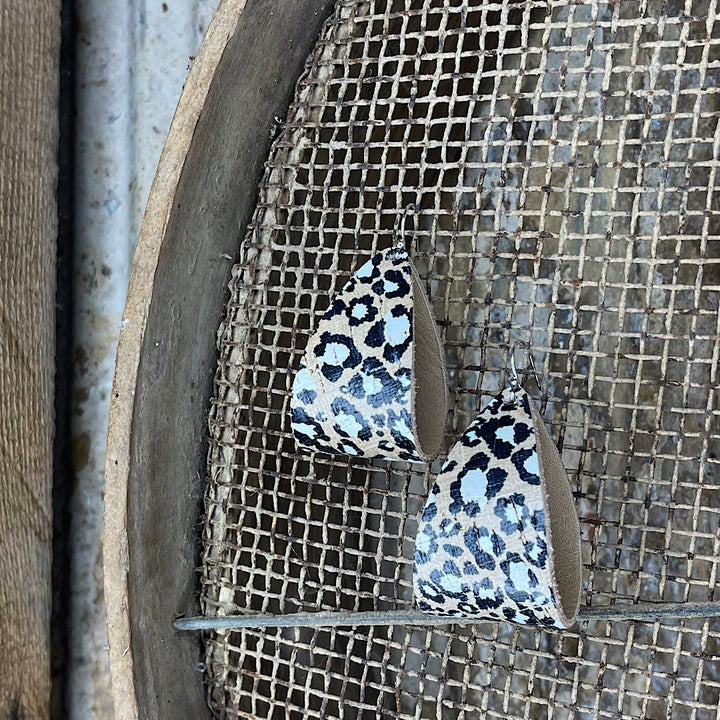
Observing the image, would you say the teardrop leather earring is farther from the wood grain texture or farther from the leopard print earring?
the wood grain texture

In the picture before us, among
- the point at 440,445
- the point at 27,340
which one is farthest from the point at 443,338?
the point at 27,340

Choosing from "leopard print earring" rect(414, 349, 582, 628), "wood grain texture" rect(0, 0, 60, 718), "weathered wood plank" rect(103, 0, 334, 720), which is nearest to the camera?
"leopard print earring" rect(414, 349, 582, 628)

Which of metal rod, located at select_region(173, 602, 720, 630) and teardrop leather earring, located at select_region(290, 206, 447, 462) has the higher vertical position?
teardrop leather earring, located at select_region(290, 206, 447, 462)

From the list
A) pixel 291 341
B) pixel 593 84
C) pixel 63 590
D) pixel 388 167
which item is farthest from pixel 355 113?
pixel 63 590

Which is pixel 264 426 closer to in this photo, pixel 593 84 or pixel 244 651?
pixel 244 651

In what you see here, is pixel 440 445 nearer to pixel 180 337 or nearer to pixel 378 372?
pixel 378 372

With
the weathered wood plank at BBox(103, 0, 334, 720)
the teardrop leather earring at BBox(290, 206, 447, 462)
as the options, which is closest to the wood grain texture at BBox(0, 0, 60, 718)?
the weathered wood plank at BBox(103, 0, 334, 720)
